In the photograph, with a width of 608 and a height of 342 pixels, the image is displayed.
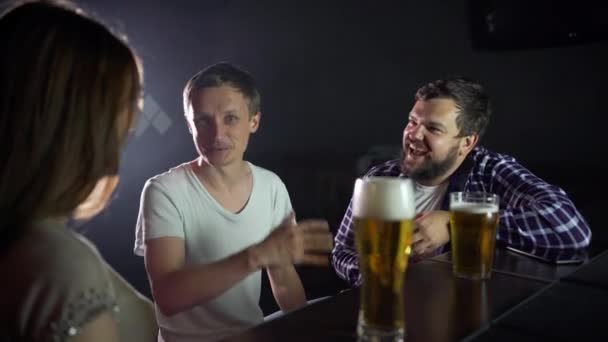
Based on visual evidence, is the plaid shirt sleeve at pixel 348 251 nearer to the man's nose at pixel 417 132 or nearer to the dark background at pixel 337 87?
the man's nose at pixel 417 132

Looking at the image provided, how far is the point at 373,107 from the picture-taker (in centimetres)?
279

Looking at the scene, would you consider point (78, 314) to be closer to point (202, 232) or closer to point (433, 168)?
point (202, 232)

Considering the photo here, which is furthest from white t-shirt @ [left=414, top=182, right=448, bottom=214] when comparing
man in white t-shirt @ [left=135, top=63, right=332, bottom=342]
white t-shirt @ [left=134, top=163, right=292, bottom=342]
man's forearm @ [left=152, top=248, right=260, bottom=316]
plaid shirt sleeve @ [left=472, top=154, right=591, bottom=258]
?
man's forearm @ [left=152, top=248, right=260, bottom=316]

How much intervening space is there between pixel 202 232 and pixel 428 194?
829mm

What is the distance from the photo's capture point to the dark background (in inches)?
91.5

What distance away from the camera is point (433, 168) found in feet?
5.91

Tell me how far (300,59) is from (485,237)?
2.13 meters

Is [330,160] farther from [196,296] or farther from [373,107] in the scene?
[196,296]

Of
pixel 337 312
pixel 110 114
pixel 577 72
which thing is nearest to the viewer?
pixel 110 114

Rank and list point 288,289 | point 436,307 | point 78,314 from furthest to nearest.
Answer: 1. point 288,289
2. point 436,307
3. point 78,314

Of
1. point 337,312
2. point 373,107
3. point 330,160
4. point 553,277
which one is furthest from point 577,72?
point 337,312

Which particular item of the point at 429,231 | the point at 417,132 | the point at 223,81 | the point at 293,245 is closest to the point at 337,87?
the point at 417,132

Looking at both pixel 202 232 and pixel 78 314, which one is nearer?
pixel 78 314

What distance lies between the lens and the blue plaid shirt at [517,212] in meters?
1.35
